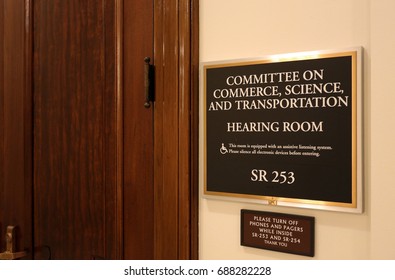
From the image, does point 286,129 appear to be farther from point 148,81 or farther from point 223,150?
point 148,81

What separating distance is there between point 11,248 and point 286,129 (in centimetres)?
96

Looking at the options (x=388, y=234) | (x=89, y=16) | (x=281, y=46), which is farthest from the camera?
(x=89, y=16)

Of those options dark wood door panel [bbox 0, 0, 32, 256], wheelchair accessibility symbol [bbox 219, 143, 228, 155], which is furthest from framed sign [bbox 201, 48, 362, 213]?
dark wood door panel [bbox 0, 0, 32, 256]

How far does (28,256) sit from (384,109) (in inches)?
43.7

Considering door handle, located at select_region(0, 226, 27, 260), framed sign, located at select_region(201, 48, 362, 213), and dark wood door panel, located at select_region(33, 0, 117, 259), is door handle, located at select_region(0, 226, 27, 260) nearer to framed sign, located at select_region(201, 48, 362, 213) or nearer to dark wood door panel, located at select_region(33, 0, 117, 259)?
dark wood door panel, located at select_region(33, 0, 117, 259)

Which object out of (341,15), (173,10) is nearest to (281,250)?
(341,15)

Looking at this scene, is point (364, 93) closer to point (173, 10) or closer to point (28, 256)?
point (173, 10)

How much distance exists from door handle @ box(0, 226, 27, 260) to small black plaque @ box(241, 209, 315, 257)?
2.46 feet

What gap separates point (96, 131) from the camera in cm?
107

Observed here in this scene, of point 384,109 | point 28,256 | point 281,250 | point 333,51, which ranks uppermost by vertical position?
point 333,51

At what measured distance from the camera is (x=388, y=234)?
67cm

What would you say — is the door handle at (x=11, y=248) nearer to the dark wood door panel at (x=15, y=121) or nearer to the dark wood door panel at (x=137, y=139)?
the dark wood door panel at (x=15, y=121)

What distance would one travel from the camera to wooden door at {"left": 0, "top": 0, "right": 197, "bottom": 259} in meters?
0.93

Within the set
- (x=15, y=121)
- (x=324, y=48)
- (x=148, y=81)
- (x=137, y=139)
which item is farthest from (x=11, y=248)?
(x=324, y=48)
